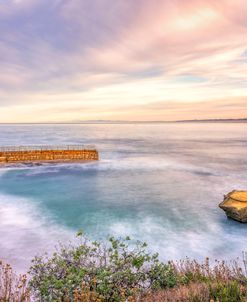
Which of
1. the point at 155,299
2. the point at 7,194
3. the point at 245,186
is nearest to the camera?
the point at 155,299

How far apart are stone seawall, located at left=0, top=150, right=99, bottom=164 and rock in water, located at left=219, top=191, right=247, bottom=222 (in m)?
33.8

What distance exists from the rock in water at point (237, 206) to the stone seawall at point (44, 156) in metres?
33.8

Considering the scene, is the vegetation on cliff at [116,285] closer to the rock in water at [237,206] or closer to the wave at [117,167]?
the rock in water at [237,206]

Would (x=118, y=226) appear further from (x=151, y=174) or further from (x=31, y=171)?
(x=31, y=171)

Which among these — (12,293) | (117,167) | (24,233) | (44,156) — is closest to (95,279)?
(12,293)

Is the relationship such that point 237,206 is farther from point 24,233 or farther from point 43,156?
point 43,156

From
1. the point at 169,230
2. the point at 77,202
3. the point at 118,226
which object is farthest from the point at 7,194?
the point at 169,230

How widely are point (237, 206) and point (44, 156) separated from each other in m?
38.0

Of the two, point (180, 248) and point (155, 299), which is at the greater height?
point (155, 299)

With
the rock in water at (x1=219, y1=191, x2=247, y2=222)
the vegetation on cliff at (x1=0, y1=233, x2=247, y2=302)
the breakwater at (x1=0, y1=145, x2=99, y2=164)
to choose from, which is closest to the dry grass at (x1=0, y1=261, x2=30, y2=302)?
the vegetation on cliff at (x1=0, y1=233, x2=247, y2=302)

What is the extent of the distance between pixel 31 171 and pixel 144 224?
25.7 metres

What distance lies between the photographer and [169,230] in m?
20.7

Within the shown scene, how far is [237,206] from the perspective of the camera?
851 inches

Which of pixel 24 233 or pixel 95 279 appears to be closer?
pixel 95 279
